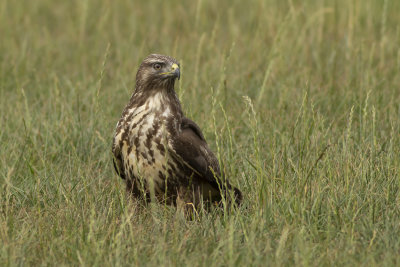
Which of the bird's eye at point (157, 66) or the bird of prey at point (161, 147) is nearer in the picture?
the bird of prey at point (161, 147)

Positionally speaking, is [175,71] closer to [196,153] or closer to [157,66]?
[157,66]

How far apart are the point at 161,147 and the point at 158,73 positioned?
596 millimetres

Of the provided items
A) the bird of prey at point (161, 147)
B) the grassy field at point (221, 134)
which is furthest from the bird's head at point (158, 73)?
the grassy field at point (221, 134)

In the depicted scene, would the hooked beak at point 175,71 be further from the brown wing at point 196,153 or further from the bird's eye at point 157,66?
the brown wing at point 196,153

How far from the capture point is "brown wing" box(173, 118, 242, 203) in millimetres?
5207

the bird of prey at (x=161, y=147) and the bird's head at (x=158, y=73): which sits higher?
the bird's head at (x=158, y=73)

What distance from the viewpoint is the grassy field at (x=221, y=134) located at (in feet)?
14.4

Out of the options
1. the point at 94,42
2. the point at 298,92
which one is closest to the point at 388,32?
the point at 298,92

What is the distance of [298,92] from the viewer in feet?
25.2

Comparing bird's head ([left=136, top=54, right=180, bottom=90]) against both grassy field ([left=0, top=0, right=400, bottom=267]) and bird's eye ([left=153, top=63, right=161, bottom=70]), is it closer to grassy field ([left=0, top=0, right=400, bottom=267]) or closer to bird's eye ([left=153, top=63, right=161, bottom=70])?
bird's eye ([left=153, top=63, right=161, bottom=70])

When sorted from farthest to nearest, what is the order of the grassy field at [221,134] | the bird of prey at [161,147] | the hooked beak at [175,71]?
the hooked beak at [175,71] < the bird of prey at [161,147] < the grassy field at [221,134]

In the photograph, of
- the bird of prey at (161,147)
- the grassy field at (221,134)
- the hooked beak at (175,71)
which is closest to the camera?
the grassy field at (221,134)

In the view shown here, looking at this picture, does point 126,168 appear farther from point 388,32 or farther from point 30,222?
point 388,32

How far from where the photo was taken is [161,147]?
5.12m
